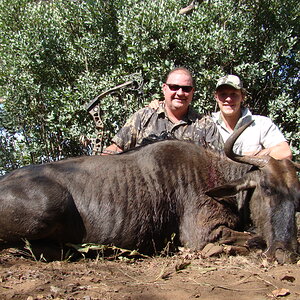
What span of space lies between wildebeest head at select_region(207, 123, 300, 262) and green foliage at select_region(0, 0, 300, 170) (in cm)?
294

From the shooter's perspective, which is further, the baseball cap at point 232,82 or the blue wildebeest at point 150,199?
the baseball cap at point 232,82

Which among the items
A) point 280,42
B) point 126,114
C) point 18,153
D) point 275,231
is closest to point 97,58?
point 126,114

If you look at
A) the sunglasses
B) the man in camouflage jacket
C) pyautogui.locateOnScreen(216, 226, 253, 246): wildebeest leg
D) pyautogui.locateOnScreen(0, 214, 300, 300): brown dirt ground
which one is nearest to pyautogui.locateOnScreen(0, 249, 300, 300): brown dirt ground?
pyautogui.locateOnScreen(0, 214, 300, 300): brown dirt ground

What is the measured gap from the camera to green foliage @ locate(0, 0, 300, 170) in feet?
21.5

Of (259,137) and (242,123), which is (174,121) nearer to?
(242,123)

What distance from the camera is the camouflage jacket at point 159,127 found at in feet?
17.0

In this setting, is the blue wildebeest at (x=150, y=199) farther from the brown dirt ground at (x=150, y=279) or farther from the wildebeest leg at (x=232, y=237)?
the brown dirt ground at (x=150, y=279)

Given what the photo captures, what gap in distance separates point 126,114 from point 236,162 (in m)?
2.94

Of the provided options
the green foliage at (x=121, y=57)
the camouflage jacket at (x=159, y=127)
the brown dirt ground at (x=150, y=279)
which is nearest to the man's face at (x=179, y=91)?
the camouflage jacket at (x=159, y=127)

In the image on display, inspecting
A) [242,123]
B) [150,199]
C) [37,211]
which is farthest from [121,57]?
[37,211]

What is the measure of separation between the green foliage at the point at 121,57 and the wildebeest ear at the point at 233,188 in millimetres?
2915

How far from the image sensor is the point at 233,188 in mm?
3812

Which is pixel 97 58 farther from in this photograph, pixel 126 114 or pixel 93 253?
pixel 93 253

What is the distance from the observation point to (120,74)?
677 centimetres
